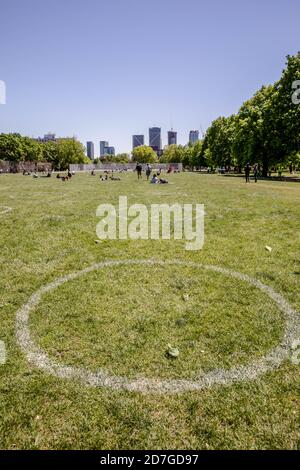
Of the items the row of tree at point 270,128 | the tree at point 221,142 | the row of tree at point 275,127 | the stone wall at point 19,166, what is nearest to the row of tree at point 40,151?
the stone wall at point 19,166

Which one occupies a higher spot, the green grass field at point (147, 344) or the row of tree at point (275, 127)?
the row of tree at point (275, 127)

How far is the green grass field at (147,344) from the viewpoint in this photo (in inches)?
130

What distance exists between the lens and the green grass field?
330 cm

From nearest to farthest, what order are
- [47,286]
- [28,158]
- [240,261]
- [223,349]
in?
[223,349]
[47,286]
[240,261]
[28,158]

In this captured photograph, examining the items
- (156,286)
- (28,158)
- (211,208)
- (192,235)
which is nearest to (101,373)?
(156,286)

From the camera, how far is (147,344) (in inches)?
186

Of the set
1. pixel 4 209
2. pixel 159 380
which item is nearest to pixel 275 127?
pixel 4 209

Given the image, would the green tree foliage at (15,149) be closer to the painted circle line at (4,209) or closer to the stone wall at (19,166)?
the stone wall at (19,166)

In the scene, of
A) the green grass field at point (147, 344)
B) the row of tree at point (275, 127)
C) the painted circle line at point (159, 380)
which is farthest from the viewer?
the row of tree at point (275, 127)

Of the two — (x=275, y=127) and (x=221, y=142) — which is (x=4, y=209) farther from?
(x=221, y=142)

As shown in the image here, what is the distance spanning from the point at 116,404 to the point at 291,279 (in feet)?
16.8

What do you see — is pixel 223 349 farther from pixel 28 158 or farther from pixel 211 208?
pixel 28 158
